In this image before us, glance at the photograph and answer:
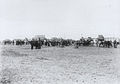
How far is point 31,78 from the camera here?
33.7ft

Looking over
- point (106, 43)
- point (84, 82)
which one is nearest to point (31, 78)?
point (84, 82)

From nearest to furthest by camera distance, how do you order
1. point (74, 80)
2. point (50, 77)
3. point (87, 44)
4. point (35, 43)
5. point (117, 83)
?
1. point (117, 83)
2. point (74, 80)
3. point (50, 77)
4. point (35, 43)
5. point (87, 44)

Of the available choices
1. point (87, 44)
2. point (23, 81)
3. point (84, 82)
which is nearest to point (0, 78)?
point (23, 81)

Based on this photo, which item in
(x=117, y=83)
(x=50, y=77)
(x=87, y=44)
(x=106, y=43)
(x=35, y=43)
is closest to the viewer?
(x=117, y=83)

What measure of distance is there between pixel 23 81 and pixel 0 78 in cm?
123

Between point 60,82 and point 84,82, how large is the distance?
987mm

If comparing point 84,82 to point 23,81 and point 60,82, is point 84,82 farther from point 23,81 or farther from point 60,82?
point 23,81

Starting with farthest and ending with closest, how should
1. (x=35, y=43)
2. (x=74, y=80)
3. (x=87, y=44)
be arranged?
(x=87, y=44), (x=35, y=43), (x=74, y=80)

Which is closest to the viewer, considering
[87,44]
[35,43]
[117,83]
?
[117,83]

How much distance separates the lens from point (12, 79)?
32.8 feet

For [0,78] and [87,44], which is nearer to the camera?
[0,78]

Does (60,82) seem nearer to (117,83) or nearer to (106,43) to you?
(117,83)

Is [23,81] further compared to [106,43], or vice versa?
[106,43]

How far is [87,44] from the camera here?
5834 cm
